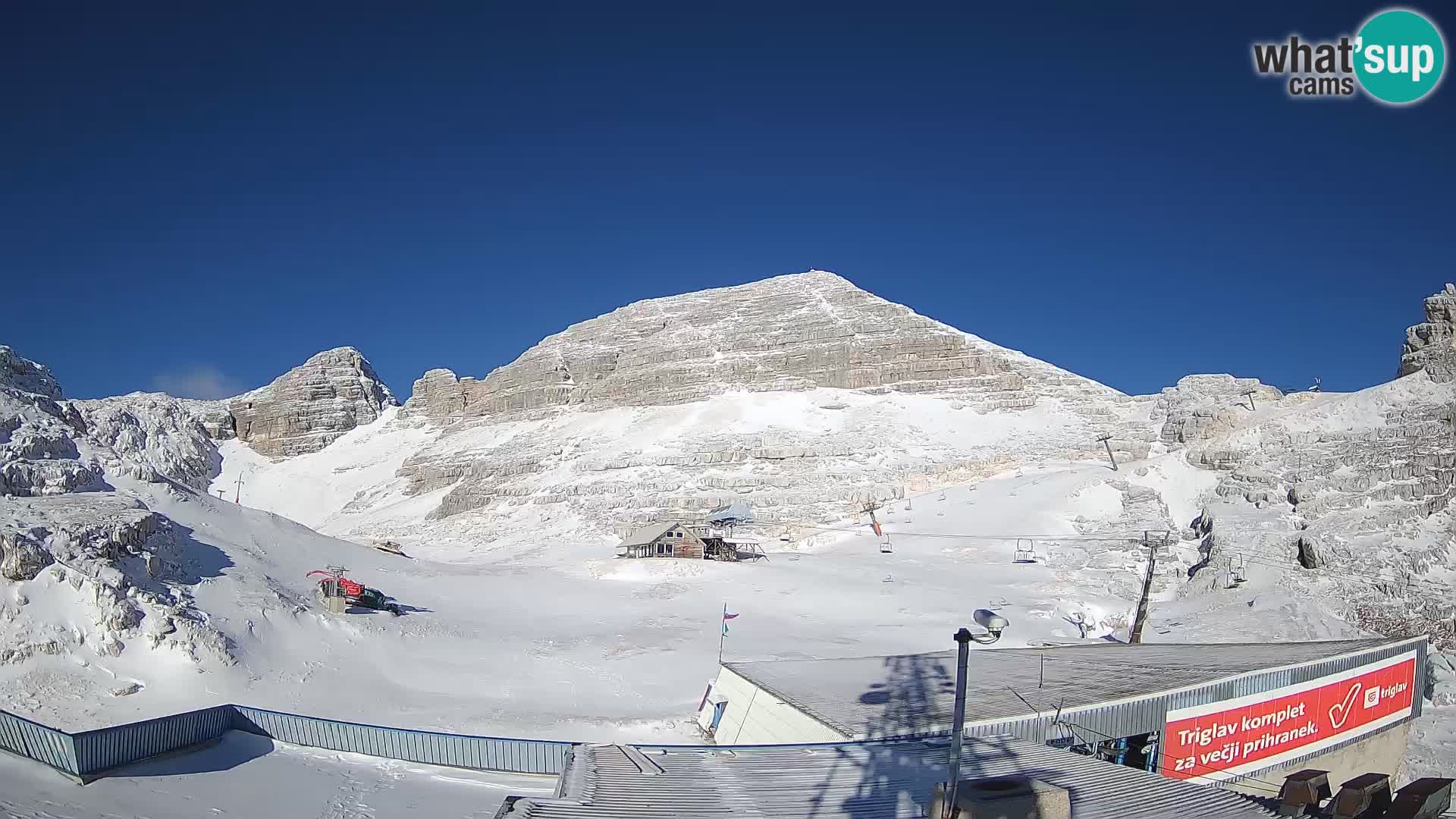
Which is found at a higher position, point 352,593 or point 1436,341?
point 1436,341

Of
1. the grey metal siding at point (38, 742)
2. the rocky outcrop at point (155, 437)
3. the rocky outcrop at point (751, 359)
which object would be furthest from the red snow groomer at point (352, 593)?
the rocky outcrop at point (751, 359)

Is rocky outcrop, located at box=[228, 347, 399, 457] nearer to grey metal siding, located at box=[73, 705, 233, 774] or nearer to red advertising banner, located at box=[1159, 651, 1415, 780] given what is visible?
grey metal siding, located at box=[73, 705, 233, 774]

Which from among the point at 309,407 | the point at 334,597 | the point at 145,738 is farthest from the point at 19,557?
the point at 309,407

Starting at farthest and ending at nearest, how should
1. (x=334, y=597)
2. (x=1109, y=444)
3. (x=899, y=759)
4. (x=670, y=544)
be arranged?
(x=1109, y=444) → (x=670, y=544) → (x=334, y=597) → (x=899, y=759)

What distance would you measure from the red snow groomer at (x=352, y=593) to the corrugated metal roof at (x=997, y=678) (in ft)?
37.7

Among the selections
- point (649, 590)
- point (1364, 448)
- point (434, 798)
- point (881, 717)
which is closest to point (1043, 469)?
point (1364, 448)

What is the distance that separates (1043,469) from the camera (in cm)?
5250

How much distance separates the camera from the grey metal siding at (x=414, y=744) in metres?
10.7

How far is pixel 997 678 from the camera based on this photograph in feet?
42.7

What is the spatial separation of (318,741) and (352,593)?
1104 centimetres

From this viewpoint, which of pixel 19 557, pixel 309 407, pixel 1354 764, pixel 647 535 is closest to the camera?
pixel 1354 764

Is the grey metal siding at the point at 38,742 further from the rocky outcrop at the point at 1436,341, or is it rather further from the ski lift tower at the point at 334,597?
the rocky outcrop at the point at 1436,341

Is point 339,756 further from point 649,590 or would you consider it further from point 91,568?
point 649,590

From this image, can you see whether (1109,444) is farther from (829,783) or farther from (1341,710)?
(829,783)
